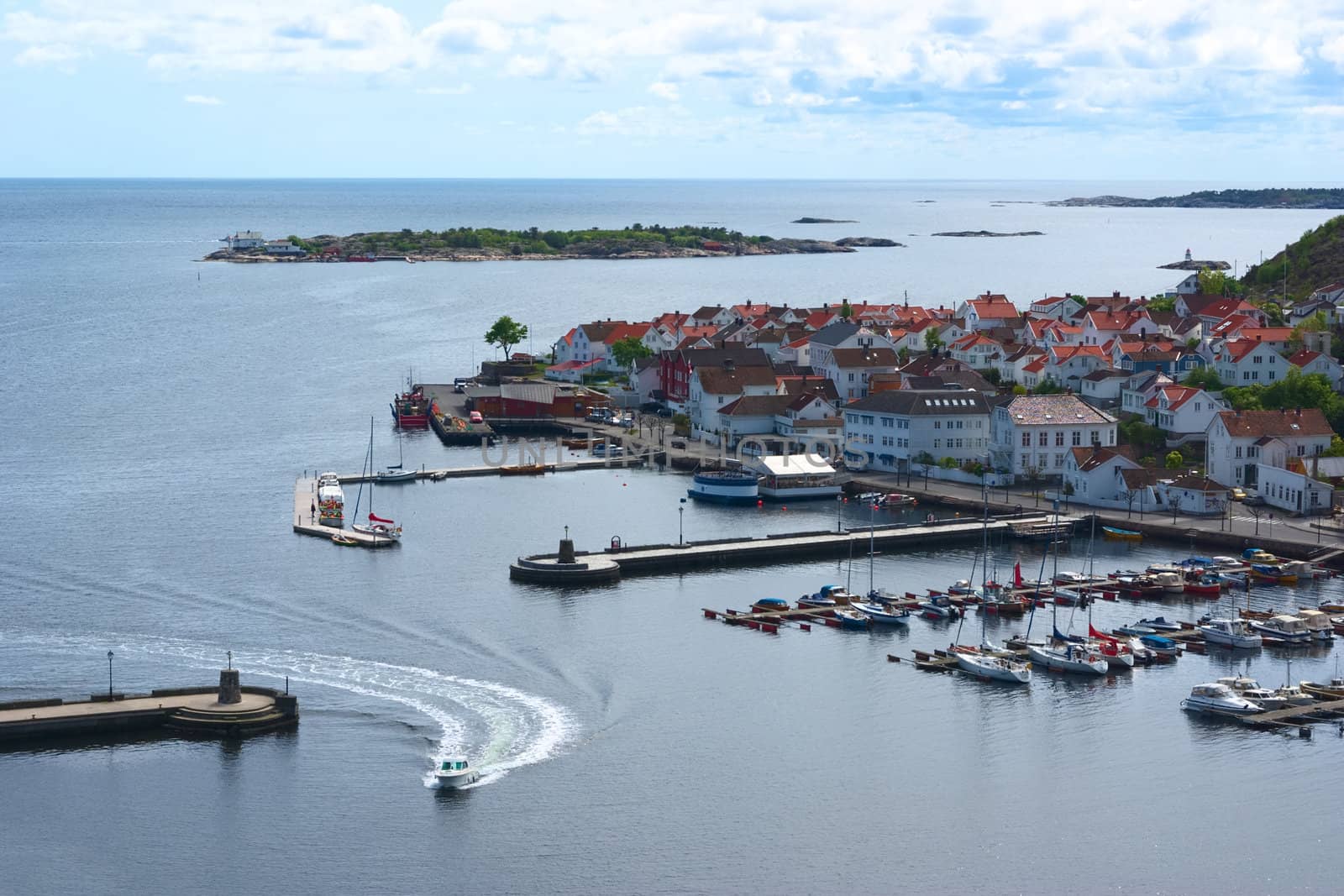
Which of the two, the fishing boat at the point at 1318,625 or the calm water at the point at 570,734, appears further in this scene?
the fishing boat at the point at 1318,625

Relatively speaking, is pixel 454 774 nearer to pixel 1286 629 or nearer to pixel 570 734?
pixel 570 734

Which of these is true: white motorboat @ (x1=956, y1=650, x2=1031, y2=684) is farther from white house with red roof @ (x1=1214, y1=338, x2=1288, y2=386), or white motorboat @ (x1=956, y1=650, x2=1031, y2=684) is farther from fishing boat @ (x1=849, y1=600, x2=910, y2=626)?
white house with red roof @ (x1=1214, y1=338, x2=1288, y2=386)

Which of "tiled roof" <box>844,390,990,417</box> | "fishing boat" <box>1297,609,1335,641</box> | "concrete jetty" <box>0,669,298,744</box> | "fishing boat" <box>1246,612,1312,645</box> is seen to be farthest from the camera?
"tiled roof" <box>844,390,990,417</box>

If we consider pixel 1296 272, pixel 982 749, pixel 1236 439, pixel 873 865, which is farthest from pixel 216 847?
pixel 1296 272

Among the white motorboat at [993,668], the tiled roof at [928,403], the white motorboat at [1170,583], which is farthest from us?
the tiled roof at [928,403]

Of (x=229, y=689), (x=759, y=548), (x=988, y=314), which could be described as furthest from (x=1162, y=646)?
(x=988, y=314)

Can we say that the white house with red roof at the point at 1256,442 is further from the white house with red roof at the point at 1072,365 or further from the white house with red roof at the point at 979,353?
the white house with red roof at the point at 979,353

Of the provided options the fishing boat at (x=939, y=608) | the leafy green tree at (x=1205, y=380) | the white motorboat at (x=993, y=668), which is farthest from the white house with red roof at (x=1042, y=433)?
the white motorboat at (x=993, y=668)

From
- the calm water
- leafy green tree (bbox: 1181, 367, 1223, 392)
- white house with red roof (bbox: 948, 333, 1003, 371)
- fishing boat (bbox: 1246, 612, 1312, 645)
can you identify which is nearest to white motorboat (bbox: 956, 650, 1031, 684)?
the calm water
